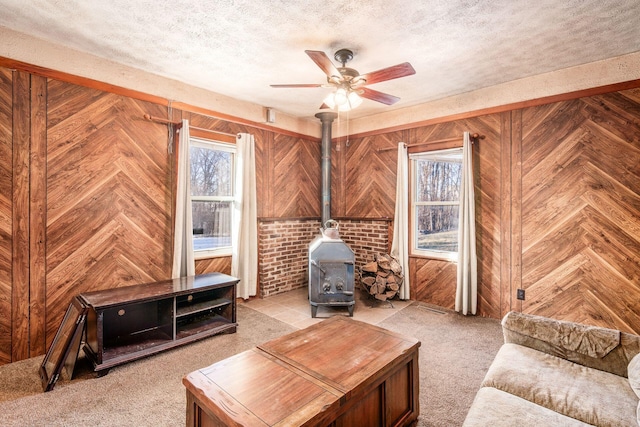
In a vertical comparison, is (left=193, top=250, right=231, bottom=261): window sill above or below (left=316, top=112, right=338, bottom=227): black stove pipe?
below

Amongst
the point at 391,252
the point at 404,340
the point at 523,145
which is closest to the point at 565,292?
the point at 523,145

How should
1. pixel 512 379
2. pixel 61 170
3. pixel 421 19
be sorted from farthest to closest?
pixel 61 170 → pixel 421 19 → pixel 512 379

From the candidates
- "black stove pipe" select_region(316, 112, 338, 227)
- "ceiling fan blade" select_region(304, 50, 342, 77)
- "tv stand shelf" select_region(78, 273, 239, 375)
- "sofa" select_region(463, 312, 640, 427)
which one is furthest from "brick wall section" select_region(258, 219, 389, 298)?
"sofa" select_region(463, 312, 640, 427)

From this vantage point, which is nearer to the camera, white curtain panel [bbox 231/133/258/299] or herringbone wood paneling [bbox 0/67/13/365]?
herringbone wood paneling [bbox 0/67/13/365]

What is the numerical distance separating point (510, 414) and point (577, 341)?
2.74ft

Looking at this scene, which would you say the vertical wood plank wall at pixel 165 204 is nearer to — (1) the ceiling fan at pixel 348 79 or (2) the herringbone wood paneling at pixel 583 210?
(2) the herringbone wood paneling at pixel 583 210

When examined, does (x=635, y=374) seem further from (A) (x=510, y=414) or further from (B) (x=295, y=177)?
(B) (x=295, y=177)

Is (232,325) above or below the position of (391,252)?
below

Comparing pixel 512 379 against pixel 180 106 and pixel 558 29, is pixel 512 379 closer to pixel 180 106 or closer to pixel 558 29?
pixel 558 29

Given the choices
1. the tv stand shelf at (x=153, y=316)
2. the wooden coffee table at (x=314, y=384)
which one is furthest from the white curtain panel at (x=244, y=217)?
the wooden coffee table at (x=314, y=384)

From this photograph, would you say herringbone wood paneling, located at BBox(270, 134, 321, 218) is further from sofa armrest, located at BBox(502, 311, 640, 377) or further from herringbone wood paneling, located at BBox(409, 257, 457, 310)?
sofa armrest, located at BBox(502, 311, 640, 377)

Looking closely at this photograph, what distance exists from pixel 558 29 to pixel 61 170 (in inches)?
172

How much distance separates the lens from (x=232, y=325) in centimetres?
318

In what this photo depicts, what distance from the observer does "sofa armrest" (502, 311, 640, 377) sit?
66.3 inches
